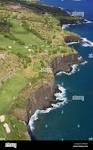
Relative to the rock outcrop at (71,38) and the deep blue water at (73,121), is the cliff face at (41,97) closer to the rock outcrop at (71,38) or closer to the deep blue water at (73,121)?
the deep blue water at (73,121)

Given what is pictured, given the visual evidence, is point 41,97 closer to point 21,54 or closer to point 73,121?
point 73,121

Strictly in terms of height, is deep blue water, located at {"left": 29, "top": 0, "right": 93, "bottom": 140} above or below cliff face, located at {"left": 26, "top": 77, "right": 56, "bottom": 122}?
above

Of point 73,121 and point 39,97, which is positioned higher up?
point 73,121

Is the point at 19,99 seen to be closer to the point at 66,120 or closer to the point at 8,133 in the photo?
the point at 66,120

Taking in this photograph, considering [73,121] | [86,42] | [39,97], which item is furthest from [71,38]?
[73,121]

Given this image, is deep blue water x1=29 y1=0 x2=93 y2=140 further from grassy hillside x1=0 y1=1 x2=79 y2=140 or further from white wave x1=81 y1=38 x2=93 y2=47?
white wave x1=81 y1=38 x2=93 y2=47

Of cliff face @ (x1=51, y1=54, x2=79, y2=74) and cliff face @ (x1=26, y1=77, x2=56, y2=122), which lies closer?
cliff face @ (x1=26, y1=77, x2=56, y2=122)

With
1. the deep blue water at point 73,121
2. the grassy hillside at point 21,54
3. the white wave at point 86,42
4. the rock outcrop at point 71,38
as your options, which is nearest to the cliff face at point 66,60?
the grassy hillside at point 21,54

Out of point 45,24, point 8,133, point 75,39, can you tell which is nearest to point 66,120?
point 8,133

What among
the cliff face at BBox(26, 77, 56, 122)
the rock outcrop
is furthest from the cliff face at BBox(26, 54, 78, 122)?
the rock outcrop
